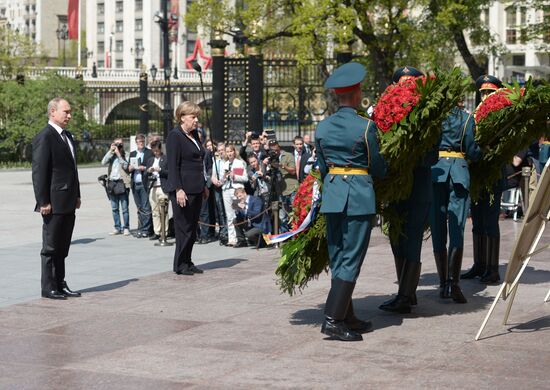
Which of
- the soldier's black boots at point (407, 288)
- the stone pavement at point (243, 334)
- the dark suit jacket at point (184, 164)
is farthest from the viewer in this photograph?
the dark suit jacket at point (184, 164)

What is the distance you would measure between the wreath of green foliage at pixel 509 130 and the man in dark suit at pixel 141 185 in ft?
22.3

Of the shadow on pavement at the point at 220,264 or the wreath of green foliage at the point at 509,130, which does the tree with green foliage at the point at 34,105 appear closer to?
the shadow on pavement at the point at 220,264

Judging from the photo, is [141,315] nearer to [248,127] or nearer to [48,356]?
[48,356]

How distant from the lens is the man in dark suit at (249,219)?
50.2ft

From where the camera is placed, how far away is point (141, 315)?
9.89 meters

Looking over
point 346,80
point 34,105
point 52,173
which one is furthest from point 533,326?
point 34,105

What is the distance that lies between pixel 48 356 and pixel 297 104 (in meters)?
22.2

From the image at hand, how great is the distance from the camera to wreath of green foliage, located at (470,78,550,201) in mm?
10578

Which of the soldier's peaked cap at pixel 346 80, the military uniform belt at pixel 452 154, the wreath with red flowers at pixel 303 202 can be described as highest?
the soldier's peaked cap at pixel 346 80

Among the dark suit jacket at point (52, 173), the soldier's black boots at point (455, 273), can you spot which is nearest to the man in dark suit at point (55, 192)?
the dark suit jacket at point (52, 173)

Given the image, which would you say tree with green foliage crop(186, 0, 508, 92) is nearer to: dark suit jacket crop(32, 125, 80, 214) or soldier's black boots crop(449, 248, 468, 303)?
dark suit jacket crop(32, 125, 80, 214)

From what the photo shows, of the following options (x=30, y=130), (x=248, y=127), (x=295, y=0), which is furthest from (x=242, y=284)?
(x=30, y=130)

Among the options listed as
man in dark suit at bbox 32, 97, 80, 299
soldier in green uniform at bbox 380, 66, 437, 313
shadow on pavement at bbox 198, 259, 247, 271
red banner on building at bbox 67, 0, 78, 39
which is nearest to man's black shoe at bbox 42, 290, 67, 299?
man in dark suit at bbox 32, 97, 80, 299

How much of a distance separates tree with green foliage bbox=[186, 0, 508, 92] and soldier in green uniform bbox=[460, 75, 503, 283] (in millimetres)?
16119
